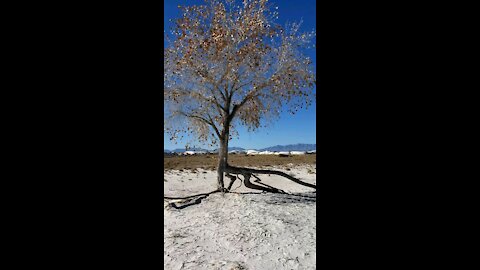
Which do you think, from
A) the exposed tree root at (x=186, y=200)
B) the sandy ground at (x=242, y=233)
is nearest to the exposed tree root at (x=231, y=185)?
the exposed tree root at (x=186, y=200)

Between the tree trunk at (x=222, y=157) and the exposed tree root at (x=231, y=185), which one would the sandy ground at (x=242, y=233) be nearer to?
the exposed tree root at (x=231, y=185)

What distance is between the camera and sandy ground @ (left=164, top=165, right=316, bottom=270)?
145 inches

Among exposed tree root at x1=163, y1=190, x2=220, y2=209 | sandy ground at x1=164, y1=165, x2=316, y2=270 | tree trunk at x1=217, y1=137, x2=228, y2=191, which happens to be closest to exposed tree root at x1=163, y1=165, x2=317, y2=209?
exposed tree root at x1=163, y1=190, x2=220, y2=209

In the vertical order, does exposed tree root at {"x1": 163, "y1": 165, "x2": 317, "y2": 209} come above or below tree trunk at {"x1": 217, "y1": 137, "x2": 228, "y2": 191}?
below

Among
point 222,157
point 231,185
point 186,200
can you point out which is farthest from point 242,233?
point 231,185

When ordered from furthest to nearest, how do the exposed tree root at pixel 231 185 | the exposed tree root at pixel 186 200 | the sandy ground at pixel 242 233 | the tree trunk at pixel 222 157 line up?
the tree trunk at pixel 222 157
the exposed tree root at pixel 231 185
the exposed tree root at pixel 186 200
the sandy ground at pixel 242 233

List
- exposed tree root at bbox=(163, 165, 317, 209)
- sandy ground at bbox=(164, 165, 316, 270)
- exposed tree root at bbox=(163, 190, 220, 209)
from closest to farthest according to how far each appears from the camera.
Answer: sandy ground at bbox=(164, 165, 316, 270), exposed tree root at bbox=(163, 190, 220, 209), exposed tree root at bbox=(163, 165, 317, 209)

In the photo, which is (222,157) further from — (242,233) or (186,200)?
(242,233)

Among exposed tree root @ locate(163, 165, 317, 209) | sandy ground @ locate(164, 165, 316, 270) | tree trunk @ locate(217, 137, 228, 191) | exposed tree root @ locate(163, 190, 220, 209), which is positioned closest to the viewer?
sandy ground @ locate(164, 165, 316, 270)

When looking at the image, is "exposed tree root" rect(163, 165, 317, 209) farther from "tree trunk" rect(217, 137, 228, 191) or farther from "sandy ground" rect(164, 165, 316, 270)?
"sandy ground" rect(164, 165, 316, 270)

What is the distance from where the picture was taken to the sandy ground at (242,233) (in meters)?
3.68
